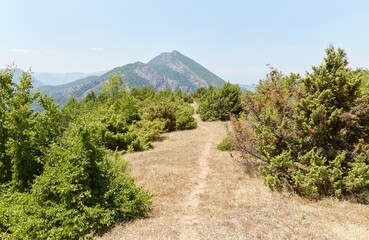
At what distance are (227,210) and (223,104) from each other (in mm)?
26895

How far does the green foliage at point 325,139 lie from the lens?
35.4ft

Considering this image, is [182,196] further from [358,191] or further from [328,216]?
[358,191]

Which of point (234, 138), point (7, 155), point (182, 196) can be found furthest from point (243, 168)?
point (7, 155)

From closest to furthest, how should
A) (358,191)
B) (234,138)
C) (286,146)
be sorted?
(358,191) < (286,146) < (234,138)

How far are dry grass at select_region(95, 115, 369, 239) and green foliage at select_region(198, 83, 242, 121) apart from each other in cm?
1977

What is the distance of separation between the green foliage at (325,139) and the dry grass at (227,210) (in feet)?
2.46

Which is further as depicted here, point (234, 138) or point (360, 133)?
point (234, 138)

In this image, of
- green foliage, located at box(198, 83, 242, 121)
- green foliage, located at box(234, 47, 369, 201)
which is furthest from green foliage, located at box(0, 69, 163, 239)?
green foliage, located at box(198, 83, 242, 121)

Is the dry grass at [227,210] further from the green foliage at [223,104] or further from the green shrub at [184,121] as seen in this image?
the green foliage at [223,104]

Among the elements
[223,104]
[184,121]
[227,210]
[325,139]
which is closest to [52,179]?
[227,210]

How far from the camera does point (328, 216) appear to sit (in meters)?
9.25

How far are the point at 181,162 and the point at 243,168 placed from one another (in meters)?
3.94

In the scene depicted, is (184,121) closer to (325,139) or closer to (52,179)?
(325,139)

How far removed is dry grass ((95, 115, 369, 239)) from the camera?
26.5 ft
